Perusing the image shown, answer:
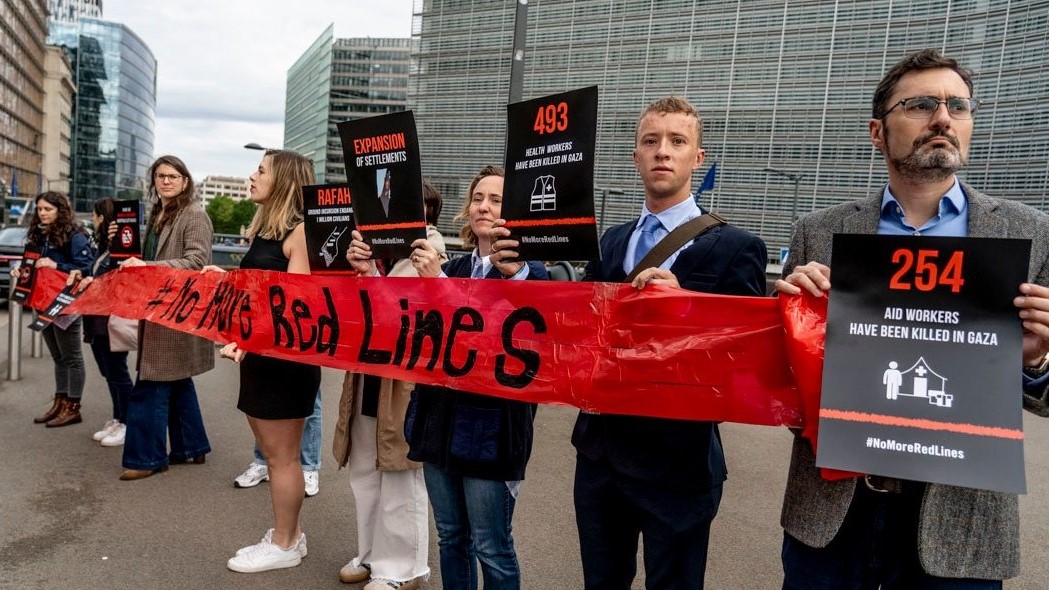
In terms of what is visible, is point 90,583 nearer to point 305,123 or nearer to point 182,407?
point 182,407

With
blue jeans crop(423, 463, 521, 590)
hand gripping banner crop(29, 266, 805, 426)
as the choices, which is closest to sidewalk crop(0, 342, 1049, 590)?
blue jeans crop(423, 463, 521, 590)

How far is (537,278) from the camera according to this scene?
116 inches

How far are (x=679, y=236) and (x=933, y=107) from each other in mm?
810

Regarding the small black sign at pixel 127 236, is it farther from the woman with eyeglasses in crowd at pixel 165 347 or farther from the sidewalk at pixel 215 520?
the sidewalk at pixel 215 520

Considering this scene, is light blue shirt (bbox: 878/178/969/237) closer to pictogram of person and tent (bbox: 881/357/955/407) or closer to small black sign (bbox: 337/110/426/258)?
pictogram of person and tent (bbox: 881/357/955/407)

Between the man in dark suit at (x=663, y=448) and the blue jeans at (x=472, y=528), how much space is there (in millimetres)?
431

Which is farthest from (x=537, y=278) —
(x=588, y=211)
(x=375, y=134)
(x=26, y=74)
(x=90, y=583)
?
(x=26, y=74)

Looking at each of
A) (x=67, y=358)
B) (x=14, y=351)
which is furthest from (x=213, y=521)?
(x=14, y=351)

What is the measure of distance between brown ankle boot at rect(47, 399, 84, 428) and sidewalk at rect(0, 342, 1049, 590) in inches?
4.3

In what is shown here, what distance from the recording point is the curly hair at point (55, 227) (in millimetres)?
6688

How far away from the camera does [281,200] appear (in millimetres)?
4039

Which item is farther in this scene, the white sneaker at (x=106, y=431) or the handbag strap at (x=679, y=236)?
the white sneaker at (x=106, y=431)

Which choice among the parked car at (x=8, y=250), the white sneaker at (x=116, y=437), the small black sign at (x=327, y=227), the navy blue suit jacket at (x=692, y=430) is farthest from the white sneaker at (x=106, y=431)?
the parked car at (x=8, y=250)

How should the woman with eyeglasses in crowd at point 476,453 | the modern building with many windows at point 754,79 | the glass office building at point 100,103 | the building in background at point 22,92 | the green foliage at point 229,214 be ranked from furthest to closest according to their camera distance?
1. the green foliage at point 229,214
2. the glass office building at point 100,103
3. the building in background at point 22,92
4. the modern building with many windows at point 754,79
5. the woman with eyeglasses in crowd at point 476,453
